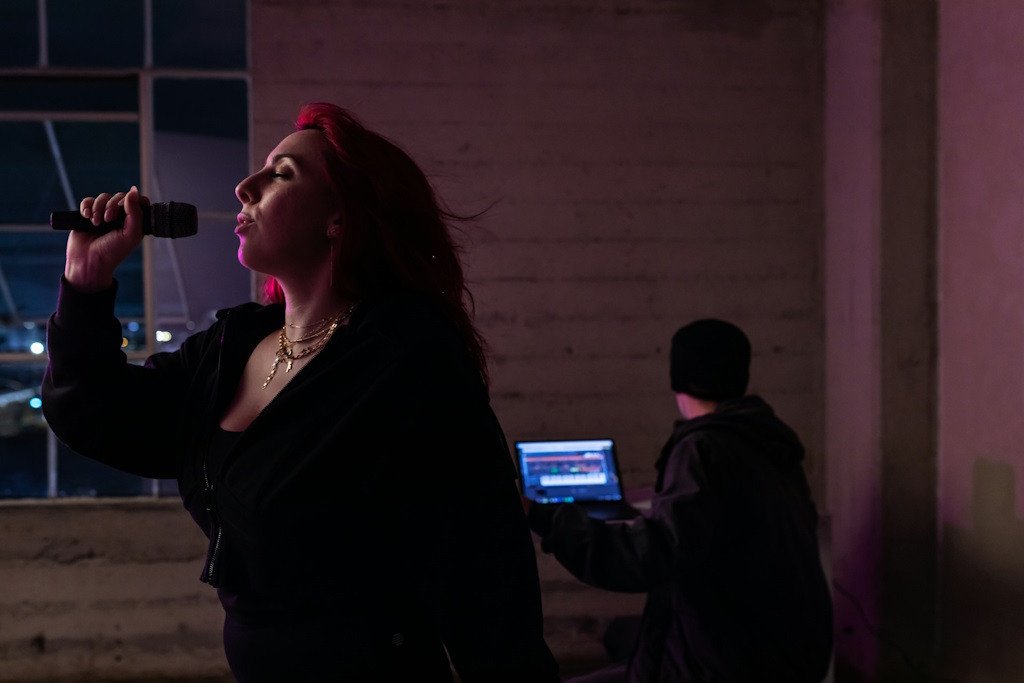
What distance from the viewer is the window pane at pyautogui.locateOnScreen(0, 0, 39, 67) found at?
3.28 metres

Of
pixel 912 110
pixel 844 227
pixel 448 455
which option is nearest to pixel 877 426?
pixel 844 227

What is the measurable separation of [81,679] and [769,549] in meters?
2.74

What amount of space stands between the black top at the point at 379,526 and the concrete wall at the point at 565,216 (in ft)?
7.69

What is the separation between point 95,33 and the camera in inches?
130

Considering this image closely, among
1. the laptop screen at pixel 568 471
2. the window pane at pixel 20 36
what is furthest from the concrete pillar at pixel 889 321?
the window pane at pixel 20 36

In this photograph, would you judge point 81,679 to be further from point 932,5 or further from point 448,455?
point 932,5

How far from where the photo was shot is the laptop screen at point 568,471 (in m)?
2.76

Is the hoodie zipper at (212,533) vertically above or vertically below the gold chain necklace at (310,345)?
below

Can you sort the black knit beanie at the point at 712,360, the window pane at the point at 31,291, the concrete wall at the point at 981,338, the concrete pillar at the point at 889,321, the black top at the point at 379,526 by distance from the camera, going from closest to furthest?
the black top at the point at 379,526, the black knit beanie at the point at 712,360, the concrete wall at the point at 981,338, the concrete pillar at the point at 889,321, the window pane at the point at 31,291

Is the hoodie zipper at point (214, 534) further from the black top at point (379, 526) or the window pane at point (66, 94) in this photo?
the window pane at point (66, 94)

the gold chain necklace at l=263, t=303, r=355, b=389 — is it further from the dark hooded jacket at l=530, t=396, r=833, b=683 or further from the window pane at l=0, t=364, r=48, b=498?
the window pane at l=0, t=364, r=48, b=498

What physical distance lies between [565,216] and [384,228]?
2308mm

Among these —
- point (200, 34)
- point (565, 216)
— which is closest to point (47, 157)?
point (200, 34)

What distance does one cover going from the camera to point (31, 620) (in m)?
3.26
